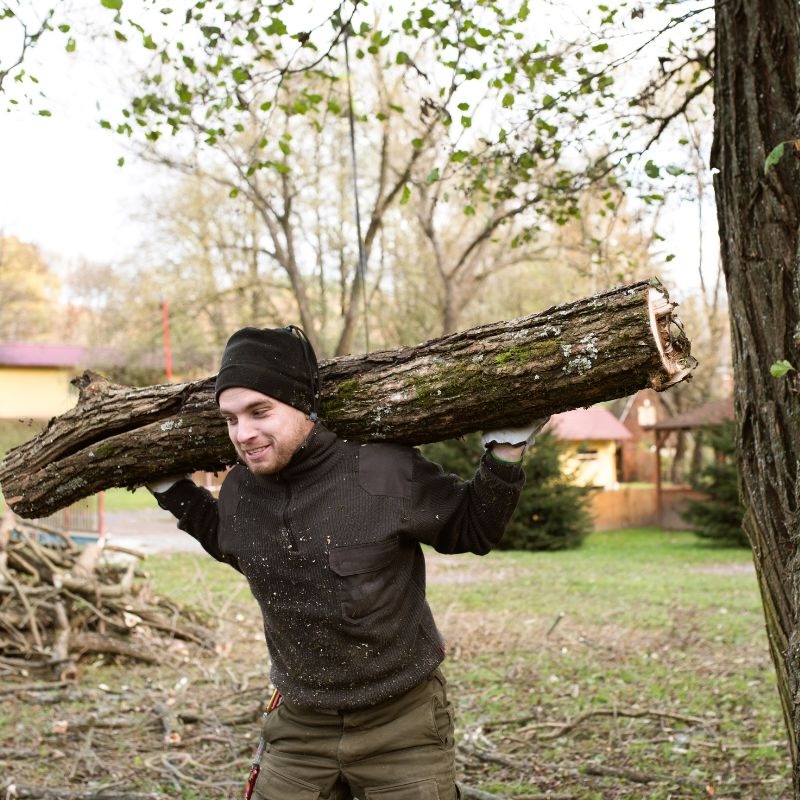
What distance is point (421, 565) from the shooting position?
3137mm

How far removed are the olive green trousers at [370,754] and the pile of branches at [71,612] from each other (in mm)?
5019

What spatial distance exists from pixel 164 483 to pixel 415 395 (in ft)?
3.67

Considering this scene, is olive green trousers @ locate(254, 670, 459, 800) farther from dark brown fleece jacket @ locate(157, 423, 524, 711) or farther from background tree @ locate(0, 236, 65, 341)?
background tree @ locate(0, 236, 65, 341)

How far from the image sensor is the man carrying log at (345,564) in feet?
9.45

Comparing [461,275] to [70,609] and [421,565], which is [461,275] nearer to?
[70,609]

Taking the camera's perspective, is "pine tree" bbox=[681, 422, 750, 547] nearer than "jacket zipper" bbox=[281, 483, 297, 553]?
No

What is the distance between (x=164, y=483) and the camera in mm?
3533

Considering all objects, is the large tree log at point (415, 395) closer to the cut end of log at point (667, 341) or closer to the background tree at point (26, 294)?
the cut end of log at point (667, 341)

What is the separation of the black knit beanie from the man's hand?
61cm

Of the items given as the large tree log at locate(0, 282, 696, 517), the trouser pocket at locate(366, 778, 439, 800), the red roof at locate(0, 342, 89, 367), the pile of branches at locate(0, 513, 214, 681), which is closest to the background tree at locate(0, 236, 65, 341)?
the red roof at locate(0, 342, 89, 367)

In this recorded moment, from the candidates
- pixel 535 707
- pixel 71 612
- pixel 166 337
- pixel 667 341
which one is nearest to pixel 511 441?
pixel 667 341

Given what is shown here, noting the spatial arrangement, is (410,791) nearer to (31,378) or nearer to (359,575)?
(359,575)

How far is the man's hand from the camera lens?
2887 millimetres

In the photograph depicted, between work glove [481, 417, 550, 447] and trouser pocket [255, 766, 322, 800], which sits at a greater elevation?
work glove [481, 417, 550, 447]
